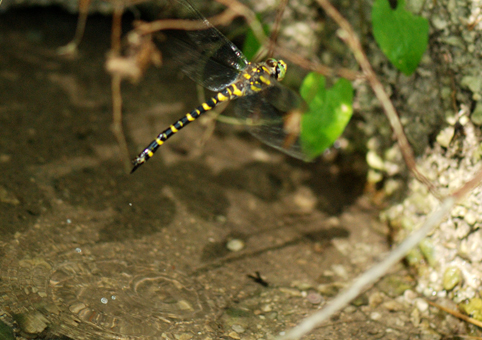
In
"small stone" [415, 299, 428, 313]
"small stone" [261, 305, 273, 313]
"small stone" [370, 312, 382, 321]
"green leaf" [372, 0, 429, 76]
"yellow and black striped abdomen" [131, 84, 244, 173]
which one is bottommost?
"small stone" [261, 305, 273, 313]

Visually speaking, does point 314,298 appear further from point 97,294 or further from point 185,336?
point 97,294

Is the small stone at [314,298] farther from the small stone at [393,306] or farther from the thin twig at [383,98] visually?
the thin twig at [383,98]

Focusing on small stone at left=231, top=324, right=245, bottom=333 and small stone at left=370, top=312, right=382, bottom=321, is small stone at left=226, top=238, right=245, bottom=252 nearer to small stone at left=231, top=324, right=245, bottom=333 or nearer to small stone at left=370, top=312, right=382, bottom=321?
small stone at left=231, top=324, right=245, bottom=333

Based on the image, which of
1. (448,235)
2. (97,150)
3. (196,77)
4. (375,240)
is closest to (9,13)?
(97,150)

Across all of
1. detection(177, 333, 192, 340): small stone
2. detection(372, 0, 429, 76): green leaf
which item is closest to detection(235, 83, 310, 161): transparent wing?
detection(372, 0, 429, 76): green leaf

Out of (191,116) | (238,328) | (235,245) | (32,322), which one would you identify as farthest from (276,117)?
(32,322)

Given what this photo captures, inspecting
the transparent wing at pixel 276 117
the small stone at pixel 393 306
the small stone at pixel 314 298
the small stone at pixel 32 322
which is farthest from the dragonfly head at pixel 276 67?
the small stone at pixel 32 322

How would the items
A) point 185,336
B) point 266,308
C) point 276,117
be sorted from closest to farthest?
1. point 185,336
2. point 266,308
3. point 276,117
